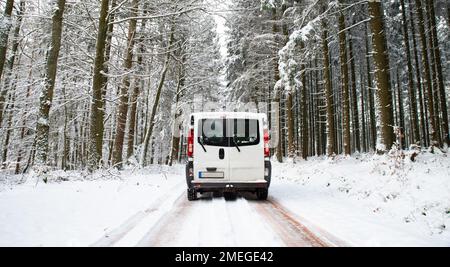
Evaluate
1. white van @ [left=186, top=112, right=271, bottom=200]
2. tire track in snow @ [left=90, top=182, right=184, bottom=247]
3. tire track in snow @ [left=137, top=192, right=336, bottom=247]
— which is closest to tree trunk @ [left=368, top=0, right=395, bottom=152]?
white van @ [left=186, top=112, right=271, bottom=200]

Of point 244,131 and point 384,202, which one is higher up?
point 244,131

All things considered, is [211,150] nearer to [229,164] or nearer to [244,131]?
[229,164]

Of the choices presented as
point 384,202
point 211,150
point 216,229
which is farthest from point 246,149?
point 216,229

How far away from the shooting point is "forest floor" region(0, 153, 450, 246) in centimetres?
423

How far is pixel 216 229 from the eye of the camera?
4.82 m

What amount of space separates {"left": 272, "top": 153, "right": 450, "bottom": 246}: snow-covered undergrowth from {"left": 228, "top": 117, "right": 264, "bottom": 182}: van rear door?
1151 mm

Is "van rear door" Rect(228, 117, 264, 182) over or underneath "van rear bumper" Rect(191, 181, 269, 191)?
over

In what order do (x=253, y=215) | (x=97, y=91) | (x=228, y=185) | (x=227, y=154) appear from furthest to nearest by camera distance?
(x=97, y=91) < (x=227, y=154) < (x=228, y=185) < (x=253, y=215)

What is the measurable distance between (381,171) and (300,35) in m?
A: 5.76

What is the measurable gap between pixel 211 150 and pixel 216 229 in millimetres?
3438

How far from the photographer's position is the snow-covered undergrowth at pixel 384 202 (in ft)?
15.0

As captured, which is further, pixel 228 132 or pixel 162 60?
pixel 162 60

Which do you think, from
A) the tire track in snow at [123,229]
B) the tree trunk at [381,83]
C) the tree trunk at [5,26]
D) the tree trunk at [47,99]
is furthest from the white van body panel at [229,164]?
the tree trunk at [5,26]

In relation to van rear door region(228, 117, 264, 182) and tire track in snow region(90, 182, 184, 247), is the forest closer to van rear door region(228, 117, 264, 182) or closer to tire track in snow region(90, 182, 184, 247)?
van rear door region(228, 117, 264, 182)
